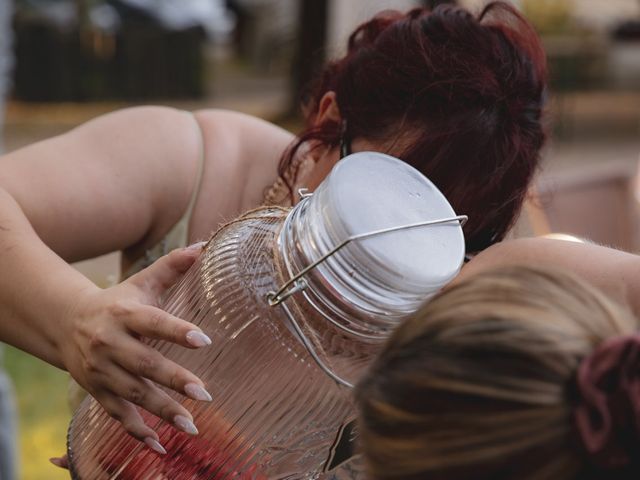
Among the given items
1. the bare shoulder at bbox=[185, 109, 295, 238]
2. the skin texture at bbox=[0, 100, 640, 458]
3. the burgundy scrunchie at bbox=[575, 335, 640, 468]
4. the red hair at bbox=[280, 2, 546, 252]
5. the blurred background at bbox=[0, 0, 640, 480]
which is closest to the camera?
the burgundy scrunchie at bbox=[575, 335, 640, 468]

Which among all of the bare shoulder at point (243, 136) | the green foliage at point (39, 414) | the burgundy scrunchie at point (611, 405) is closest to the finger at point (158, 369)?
the burgundy scrunchie at point (611, 405)

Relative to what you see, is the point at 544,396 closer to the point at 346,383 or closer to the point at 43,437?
the point at 346,383

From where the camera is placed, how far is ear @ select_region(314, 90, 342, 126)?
57.6 inches

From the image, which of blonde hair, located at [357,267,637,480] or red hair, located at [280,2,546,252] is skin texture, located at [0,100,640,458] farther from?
blonde hair, located at [357,267,637,480]

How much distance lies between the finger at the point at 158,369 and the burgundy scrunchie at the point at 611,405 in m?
0.39

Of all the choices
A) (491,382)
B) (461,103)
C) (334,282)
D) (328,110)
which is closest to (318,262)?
(334,282)

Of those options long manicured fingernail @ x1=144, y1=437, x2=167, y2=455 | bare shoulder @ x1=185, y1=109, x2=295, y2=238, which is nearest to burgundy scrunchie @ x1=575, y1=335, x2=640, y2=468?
long manicured fingernail @ x1=144, y1=437, x2=167, y2=455

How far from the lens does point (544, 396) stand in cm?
70

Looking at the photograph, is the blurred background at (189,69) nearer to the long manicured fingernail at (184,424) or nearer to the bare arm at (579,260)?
the bare arm at (579,260)

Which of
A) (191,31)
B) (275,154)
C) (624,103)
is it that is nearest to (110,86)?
(191,31)

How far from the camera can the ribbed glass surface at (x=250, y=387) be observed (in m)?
0.98

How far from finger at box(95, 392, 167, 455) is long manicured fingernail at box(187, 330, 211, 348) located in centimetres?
13

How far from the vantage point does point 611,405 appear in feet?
2.30

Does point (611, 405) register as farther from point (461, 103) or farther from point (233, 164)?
point (233, 164)
